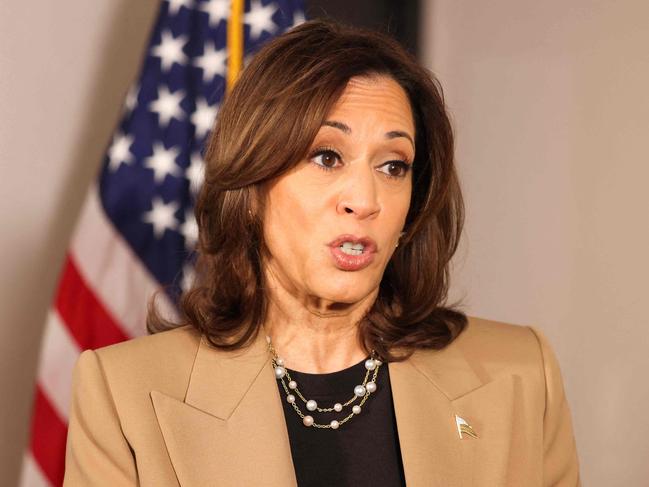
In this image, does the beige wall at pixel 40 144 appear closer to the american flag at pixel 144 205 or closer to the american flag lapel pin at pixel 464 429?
the american flag at pixel 144 205

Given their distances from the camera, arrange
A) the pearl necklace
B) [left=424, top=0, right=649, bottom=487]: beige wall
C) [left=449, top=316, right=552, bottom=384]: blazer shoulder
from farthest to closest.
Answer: [left=424, top=0, right=649, bottom=487]: beige wall
[left=449, top=316, right=552, bottom=384]: blazer shoulder
the pearl necklace

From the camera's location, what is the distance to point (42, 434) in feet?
6.76

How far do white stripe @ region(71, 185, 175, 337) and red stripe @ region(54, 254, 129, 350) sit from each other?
1 centimetres

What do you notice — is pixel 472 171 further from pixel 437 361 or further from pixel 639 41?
pixel 437 361

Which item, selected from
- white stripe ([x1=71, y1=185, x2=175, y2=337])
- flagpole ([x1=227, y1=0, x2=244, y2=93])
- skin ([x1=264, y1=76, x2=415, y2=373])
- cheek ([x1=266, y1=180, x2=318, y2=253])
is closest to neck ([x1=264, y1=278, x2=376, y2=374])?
skin ([x1=264, y1=76, x2=415, y2=373])

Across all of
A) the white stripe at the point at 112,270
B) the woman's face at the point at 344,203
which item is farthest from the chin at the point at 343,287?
the white stripe at the point at 112,270

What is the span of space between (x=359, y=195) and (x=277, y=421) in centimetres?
38

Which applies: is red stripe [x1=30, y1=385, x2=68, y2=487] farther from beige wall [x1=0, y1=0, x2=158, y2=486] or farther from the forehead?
the forehead

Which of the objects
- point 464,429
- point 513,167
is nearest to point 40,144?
point 464,429

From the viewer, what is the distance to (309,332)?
5.61 feet

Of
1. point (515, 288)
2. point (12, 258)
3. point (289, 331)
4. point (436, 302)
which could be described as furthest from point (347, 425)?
point (515, 288)

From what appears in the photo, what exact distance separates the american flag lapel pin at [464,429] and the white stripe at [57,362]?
856 millimetres

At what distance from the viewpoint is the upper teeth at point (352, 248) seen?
1594mm

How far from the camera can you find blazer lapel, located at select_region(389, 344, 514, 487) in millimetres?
1618
